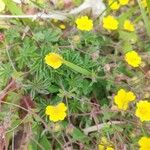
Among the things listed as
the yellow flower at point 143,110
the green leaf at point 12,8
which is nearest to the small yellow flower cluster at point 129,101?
the yellow flower at point 143,110

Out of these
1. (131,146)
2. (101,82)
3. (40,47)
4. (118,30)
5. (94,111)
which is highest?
(118,30)

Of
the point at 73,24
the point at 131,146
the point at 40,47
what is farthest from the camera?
the point at 73,24

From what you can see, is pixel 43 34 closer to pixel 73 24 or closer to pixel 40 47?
pixel 40 47

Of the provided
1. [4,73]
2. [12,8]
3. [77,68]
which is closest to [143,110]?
[77,68]

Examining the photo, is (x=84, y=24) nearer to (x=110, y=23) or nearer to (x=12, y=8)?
(x=110, y=23)

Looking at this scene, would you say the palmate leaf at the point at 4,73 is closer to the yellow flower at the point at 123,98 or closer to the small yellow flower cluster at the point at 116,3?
the yellow flower at the point at 123,98

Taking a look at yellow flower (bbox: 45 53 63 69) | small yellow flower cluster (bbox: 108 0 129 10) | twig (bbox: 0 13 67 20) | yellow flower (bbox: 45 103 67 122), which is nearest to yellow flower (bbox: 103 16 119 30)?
small yellow flower cluster (bbox: 108 0 129 10)

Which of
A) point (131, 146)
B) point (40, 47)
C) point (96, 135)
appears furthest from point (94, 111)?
point (40, 47)

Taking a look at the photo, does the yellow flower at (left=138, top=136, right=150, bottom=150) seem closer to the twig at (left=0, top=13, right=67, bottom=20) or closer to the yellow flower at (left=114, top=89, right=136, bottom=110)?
the yellow flower at (left=114, top=89, right=136, bottom=110)
